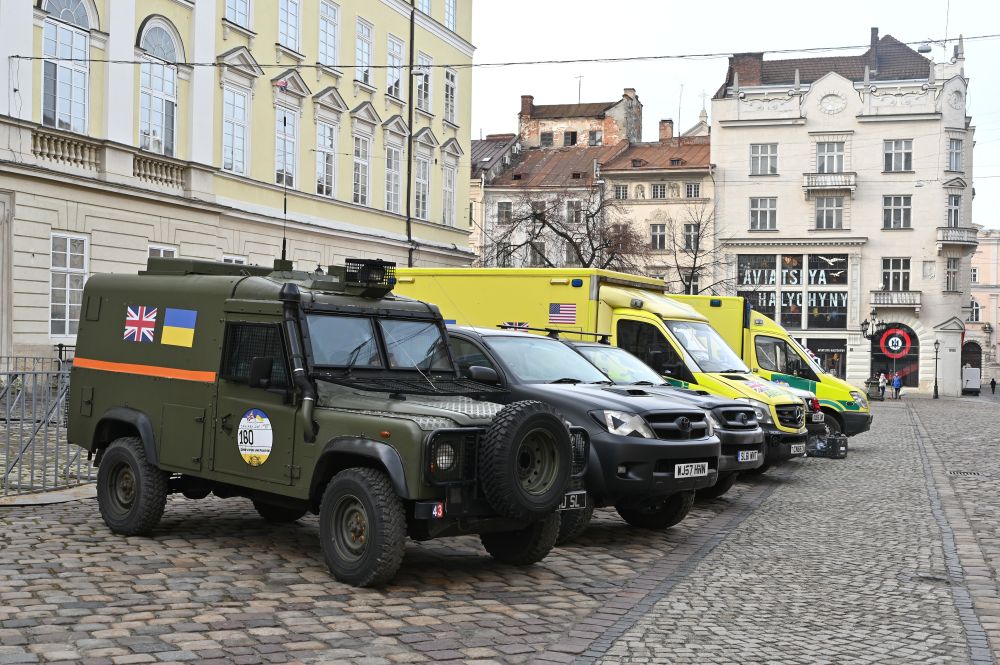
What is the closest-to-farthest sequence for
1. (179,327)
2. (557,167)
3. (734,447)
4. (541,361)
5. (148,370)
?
(179,327), (148,370), (541,361), (734,447), (557,167)

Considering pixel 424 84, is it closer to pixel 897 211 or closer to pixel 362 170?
pixel 362 170

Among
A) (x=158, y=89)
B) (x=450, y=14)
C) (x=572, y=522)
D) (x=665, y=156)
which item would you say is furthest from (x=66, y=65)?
(x=665, y=156)

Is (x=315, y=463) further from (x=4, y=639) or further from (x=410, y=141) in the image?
(x=410, y=141)

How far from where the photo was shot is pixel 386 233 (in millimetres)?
35906

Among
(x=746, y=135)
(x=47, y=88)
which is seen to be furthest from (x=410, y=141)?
(x=746, y=135)

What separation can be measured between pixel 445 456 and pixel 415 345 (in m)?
1.94

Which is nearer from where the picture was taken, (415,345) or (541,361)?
(415,345)

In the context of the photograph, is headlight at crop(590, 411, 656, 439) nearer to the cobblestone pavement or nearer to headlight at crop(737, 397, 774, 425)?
the cobblestone pavement

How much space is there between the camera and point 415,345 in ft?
31.2

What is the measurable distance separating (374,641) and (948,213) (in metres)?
69.1

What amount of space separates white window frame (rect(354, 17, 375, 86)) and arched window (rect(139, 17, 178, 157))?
8.56 metres


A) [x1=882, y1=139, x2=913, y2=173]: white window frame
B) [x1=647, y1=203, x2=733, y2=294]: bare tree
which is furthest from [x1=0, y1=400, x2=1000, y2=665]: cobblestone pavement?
[x1=882, y1=139, x2=913, y2=173]: white window frame

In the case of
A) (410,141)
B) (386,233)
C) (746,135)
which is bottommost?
(386,233)

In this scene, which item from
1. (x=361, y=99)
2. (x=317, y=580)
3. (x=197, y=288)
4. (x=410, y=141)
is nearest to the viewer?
(x=317, y=580)
